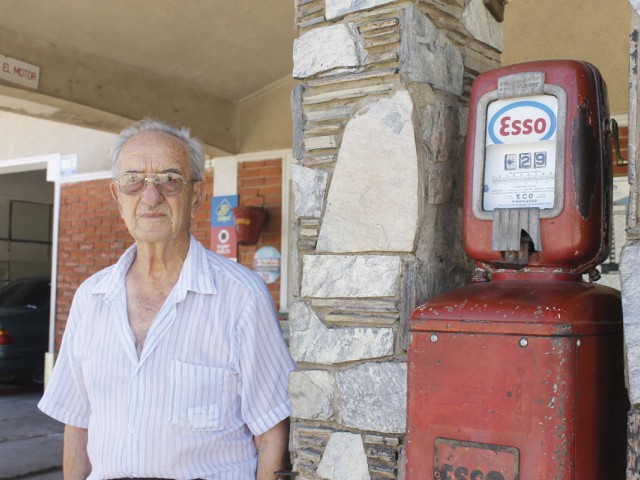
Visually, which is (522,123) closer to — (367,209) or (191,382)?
(367,209)

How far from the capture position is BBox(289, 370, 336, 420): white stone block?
1.95 metres

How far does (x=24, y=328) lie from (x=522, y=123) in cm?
817

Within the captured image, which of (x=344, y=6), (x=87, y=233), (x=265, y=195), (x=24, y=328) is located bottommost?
(x=24, y=328)

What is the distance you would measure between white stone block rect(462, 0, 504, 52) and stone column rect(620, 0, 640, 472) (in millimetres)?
706

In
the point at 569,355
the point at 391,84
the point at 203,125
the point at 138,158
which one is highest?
the point at 203,125

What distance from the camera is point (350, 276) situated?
6.39 ft

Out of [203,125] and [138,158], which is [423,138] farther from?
[203,125]

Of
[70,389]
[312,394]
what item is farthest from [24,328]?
[312,394]

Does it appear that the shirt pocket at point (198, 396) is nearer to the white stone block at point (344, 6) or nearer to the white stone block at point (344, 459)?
the white stone block at point (344, 459)

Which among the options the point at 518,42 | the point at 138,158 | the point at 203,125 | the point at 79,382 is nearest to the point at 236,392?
the point at 79,382

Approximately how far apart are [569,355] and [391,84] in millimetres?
821

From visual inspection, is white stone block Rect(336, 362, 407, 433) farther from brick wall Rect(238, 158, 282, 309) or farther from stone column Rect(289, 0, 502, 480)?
brick wall Rect(238, 158, 282, 309)

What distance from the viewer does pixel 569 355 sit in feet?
4.81

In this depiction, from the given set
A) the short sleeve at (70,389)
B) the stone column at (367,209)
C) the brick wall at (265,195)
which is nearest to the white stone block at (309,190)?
the stone column at (367,209)
